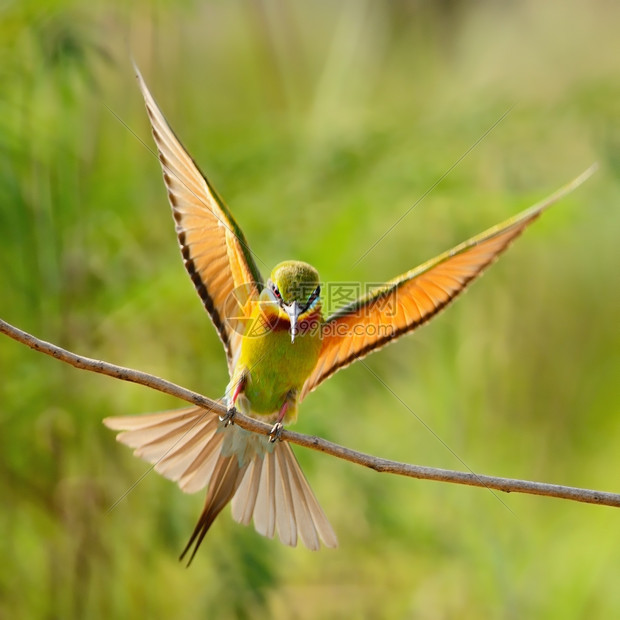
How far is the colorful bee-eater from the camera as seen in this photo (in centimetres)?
214

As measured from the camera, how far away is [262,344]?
2.23 metres

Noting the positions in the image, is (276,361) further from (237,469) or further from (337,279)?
(337,279)

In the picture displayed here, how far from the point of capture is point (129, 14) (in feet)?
10.7

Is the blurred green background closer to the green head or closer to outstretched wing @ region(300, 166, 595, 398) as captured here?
outstretched wing @ region(300, 166, 595, 398)

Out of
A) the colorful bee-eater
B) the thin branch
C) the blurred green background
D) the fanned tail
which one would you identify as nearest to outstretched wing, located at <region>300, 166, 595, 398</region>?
the colorful bee-eater

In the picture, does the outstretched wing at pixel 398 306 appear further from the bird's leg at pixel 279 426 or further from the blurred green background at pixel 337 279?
the blurred green background at pixel 337 279

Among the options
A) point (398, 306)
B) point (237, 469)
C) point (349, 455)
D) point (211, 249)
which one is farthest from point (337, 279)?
point (349, 455)

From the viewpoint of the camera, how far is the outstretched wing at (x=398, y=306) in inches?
83.1

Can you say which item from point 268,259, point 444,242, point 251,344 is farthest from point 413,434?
point 251,344

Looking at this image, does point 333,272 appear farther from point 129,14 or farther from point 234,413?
point 129,14

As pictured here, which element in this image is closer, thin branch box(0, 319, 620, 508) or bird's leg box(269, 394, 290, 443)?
thin branch box(0, 319, 620, 508)

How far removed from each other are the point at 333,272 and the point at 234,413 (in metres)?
0.94

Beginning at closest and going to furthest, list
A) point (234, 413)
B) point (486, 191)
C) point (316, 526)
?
point (234, 413) < point (316, 526) < point (486, 191)

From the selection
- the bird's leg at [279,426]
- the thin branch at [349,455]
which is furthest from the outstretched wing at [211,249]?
the thin branch at [349,455]
